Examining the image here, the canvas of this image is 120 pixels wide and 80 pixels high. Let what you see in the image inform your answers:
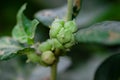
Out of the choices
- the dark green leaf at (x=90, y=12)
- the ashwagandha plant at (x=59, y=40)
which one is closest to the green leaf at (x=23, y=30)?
the ashwagandha plant at (x=59, y=40)

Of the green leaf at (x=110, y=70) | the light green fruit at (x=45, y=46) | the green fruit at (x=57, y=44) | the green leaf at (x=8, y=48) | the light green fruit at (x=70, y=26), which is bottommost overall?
the green leaf at (x=110, y=70)

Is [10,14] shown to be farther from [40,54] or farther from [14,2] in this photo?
[40,54]

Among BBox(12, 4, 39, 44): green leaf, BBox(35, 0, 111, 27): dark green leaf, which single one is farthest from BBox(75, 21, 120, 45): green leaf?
BBox(35, 0, 111, 27): dark green leaf

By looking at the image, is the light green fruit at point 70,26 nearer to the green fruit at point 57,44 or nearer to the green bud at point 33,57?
the green fruit at point 57,44

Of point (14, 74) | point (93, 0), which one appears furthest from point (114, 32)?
point (93, 0)

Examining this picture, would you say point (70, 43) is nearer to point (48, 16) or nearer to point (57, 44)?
point (57, 44)

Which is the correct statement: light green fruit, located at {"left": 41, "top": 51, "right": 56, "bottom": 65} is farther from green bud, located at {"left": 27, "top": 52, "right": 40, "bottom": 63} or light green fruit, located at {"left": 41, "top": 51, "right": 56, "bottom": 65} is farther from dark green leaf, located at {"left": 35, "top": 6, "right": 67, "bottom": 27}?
dark green leaf, located at {"left": 35, "top": 6, "right": 67, "bottom": 27}

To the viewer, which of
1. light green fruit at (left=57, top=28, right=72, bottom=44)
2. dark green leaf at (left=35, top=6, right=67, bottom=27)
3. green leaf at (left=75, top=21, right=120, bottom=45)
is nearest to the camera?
green leaf at (left=75, top=21, right=120, bottom=45)
